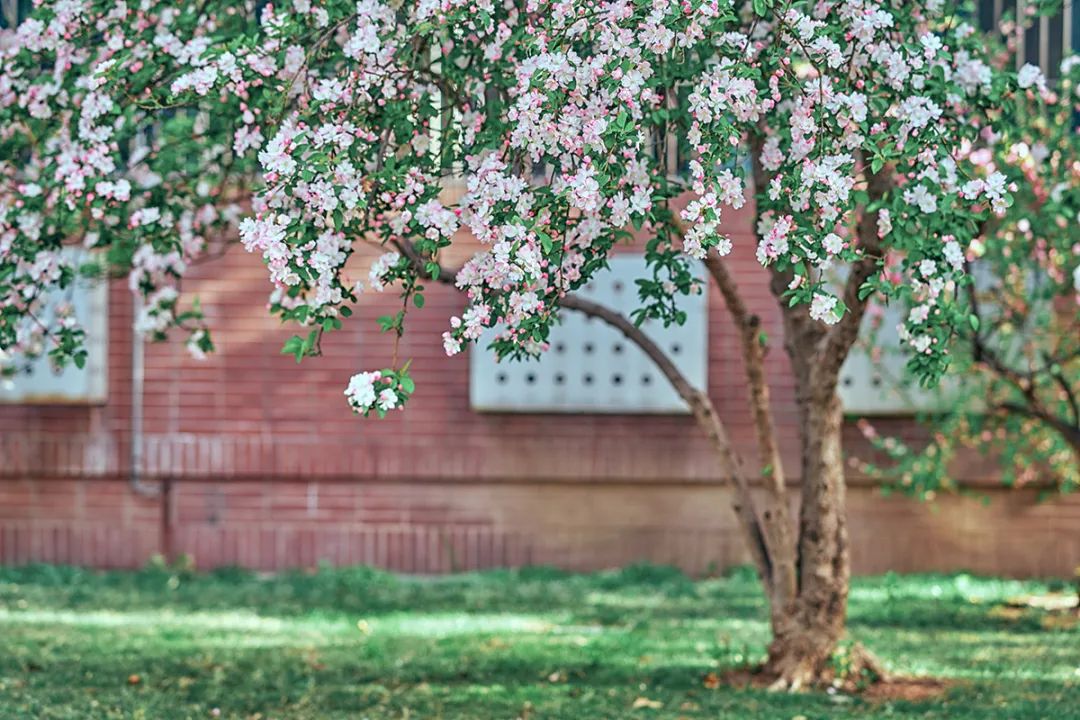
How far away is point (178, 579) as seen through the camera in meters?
10.6

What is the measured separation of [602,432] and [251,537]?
2.38 meters

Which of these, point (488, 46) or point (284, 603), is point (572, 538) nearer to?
point (284, 603)

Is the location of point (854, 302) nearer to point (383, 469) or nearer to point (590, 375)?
point (590, 375)

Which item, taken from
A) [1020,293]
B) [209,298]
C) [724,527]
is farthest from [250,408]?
[1020,293]

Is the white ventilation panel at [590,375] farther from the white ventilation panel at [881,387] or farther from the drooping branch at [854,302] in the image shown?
the drooping branch at [854,302]

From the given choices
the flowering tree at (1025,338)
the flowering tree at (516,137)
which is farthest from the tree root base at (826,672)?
the flowering tree at (1025,338)

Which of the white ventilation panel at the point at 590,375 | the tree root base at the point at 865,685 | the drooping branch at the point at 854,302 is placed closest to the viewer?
the drooping branch at the point at 854,302

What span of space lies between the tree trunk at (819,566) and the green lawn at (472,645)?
209 mm

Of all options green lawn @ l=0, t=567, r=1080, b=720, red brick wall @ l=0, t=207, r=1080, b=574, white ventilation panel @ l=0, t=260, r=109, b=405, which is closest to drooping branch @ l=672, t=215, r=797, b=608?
green lawn @ l=0, t=567, r=1080, b=720

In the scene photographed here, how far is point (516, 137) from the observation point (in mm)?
4598

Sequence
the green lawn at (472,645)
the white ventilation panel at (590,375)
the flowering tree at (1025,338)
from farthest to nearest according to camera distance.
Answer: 1. the white ventilation panel at (590,375)
2. the flowering tree at (1025,338)
3. the green lawn at (472,645)

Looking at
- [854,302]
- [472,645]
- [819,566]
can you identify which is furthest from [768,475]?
[472,645]

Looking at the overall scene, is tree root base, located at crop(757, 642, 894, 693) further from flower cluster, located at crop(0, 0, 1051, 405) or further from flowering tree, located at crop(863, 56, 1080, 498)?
flower cluster, located at crop(0, 0, 1051, 405)

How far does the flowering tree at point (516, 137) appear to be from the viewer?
15.0 ft
